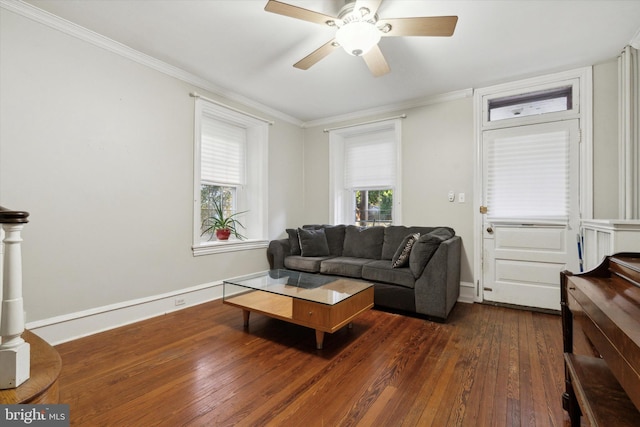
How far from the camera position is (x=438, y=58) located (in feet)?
9.41

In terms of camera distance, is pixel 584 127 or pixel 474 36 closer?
pixel 474 36

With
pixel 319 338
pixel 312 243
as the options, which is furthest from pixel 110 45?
pixel 319 338

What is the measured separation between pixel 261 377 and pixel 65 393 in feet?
3.66

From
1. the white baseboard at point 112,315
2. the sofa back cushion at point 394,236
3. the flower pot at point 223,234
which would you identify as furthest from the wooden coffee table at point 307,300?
the sofa back cushion at point 394,236

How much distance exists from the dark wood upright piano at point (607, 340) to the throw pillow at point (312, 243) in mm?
2759

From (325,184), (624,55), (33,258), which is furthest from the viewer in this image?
(325,184)

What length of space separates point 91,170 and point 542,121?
4.52 metres

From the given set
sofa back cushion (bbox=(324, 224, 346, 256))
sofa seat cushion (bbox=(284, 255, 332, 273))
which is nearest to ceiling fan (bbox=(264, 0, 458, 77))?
sofa seat cushion (bbox=(284, 255, 332, 273))

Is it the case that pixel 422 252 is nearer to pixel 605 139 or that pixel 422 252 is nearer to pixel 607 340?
pixel 607 340

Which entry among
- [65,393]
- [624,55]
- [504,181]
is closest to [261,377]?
[65,393]

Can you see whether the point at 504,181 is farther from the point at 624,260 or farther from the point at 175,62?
the point at 175,62

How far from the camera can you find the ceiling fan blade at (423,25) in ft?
6.12

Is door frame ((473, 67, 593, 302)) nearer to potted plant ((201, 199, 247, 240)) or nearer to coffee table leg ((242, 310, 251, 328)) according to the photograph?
coffee table leg ((242, 310, 251, 328))

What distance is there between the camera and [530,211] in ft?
10.8
